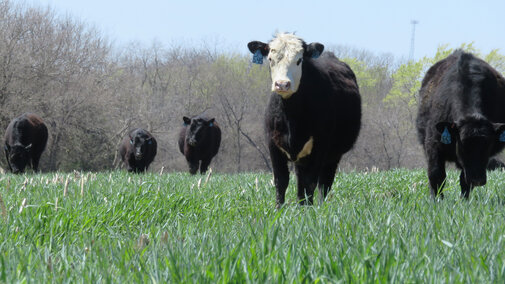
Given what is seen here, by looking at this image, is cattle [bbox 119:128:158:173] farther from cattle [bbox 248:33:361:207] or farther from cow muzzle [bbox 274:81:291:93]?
cow muzzle [bbox 274:81:291:93]

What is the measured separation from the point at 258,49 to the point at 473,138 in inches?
113

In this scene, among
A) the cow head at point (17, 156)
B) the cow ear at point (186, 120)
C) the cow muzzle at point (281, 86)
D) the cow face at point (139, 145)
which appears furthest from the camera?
the cow ear at point (186, 120)

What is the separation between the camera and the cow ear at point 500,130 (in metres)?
6.67

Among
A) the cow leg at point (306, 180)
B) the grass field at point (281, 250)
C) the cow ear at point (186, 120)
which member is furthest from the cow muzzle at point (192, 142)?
the grass field at point (281, 250)

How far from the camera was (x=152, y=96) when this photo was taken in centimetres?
5112

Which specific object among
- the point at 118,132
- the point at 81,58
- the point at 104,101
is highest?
the point at 81,58

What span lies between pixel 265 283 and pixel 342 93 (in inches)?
236

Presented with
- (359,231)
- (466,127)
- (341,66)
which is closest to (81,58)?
(341,66)

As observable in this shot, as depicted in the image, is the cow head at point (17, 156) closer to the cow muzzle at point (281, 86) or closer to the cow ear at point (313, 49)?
the cow ear at point (313, 49)

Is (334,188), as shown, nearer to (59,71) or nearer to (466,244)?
(466,244)

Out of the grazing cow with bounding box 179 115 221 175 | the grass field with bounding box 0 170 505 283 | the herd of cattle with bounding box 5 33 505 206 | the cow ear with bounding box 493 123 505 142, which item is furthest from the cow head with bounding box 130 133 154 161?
the grass field with bounding box 0 170 505 283

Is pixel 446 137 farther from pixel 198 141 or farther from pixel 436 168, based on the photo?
pixel 198 141

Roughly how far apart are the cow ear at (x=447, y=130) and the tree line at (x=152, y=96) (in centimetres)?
2906

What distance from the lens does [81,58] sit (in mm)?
39375
